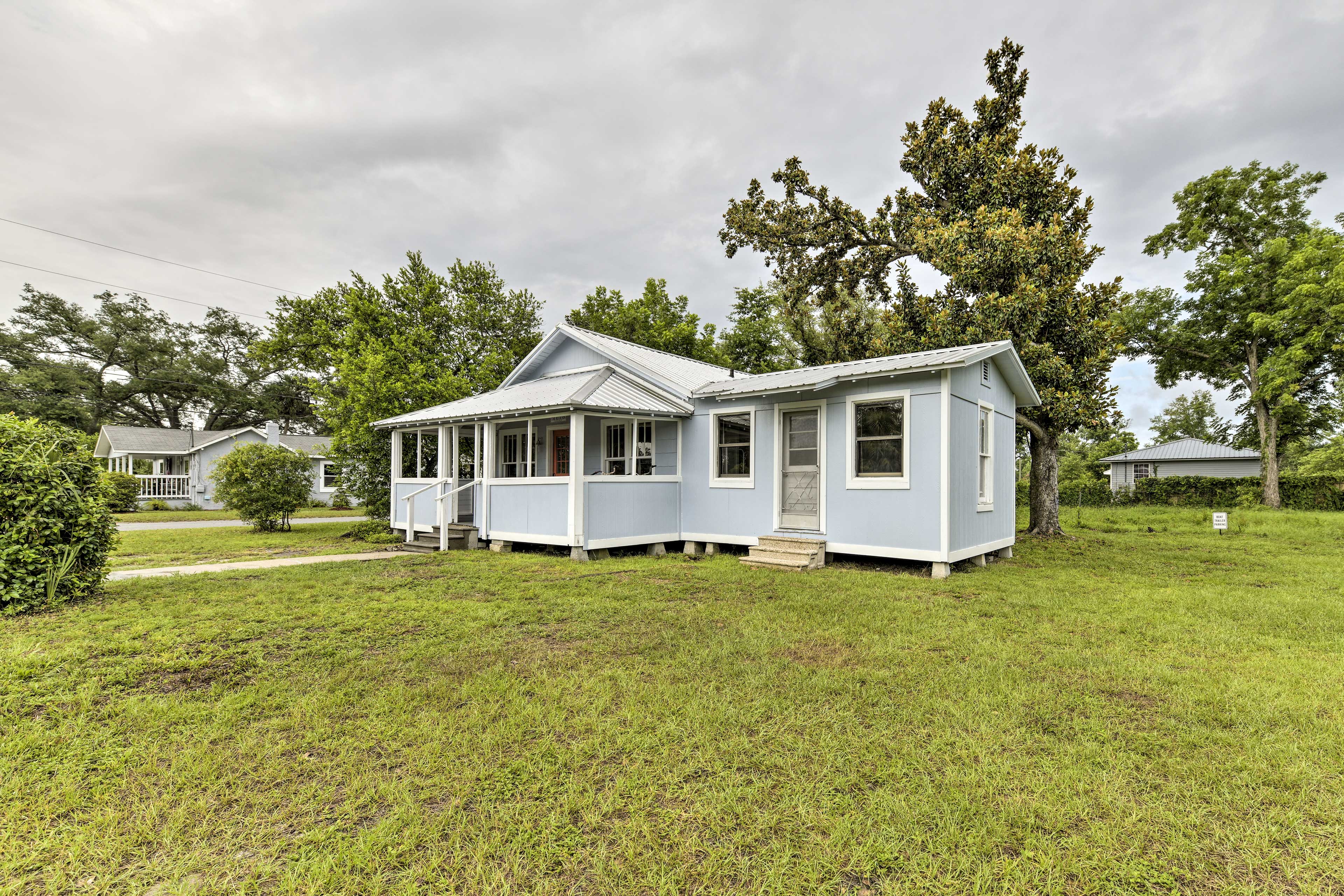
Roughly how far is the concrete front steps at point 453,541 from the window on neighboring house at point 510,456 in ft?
6.96

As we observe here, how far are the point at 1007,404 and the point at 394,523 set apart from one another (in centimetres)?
1356

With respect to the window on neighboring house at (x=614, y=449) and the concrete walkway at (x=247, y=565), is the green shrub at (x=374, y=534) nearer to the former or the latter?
the concrete walkway at (x=247, y=565)

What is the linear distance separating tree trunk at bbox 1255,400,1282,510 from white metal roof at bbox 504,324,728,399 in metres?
22.6

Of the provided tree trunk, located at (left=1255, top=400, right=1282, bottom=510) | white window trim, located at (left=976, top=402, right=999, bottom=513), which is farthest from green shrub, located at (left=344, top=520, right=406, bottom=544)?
tree trunk, located at (left=1255, top=400, right=1282, bottom=510)

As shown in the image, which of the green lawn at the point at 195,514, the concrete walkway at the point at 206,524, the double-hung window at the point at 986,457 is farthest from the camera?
the green lawn at the point at 195,514

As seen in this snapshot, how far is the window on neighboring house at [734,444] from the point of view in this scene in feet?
33.6

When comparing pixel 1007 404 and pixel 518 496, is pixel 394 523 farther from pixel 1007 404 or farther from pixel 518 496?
pixel 1007 404

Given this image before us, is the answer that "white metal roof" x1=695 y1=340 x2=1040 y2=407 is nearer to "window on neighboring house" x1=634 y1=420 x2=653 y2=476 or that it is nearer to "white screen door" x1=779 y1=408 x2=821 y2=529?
"white screen door" x1=779 y1=408 x2=821 y2=529

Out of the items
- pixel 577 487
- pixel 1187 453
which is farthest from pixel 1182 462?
pixel 577 487

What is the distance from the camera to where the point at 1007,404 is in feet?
36.8

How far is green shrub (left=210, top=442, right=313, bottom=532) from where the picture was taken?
14.8 metres

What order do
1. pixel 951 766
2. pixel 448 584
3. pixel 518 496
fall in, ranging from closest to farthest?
pixel 951 766 < pixel 448 584 < pixel 518 496

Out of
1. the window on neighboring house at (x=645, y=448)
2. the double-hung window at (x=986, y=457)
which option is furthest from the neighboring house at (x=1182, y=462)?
the window on neighboring house at (x=645, y=448)

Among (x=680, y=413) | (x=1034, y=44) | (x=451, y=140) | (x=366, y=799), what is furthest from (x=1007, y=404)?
(x=451, y=140)
